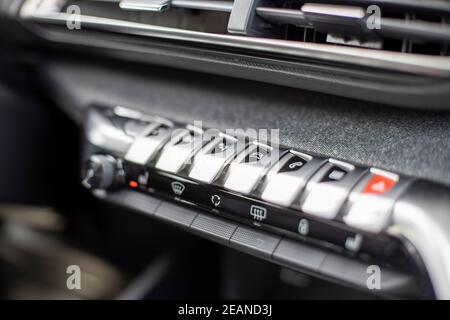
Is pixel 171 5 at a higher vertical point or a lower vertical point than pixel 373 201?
higher

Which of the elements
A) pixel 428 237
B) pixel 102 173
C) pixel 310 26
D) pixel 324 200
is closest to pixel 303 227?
pixel 324 200

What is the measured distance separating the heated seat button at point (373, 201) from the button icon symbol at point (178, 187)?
0.28 m

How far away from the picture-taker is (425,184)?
2.18 ft

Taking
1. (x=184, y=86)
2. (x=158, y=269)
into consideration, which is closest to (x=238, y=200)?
(x=184, y=86)

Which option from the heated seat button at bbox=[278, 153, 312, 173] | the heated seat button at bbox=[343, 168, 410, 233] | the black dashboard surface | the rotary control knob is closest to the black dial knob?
the rotary control knob

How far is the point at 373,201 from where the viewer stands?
2.15 ft

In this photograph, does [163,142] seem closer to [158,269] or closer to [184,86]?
[184,86]

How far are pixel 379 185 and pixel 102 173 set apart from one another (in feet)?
1.55

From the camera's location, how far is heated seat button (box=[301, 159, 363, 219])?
679 millimetres

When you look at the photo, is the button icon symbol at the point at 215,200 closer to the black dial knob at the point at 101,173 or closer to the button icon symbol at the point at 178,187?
the button icon symbol at the point at 178,187

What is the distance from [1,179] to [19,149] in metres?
0.07

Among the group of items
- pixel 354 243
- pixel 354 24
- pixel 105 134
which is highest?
pixel 354 24

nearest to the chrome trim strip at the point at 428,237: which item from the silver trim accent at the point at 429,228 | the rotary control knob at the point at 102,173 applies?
the silver trim accent at the point at 429,228

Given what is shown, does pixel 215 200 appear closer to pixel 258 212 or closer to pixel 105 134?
pixel 258 212
